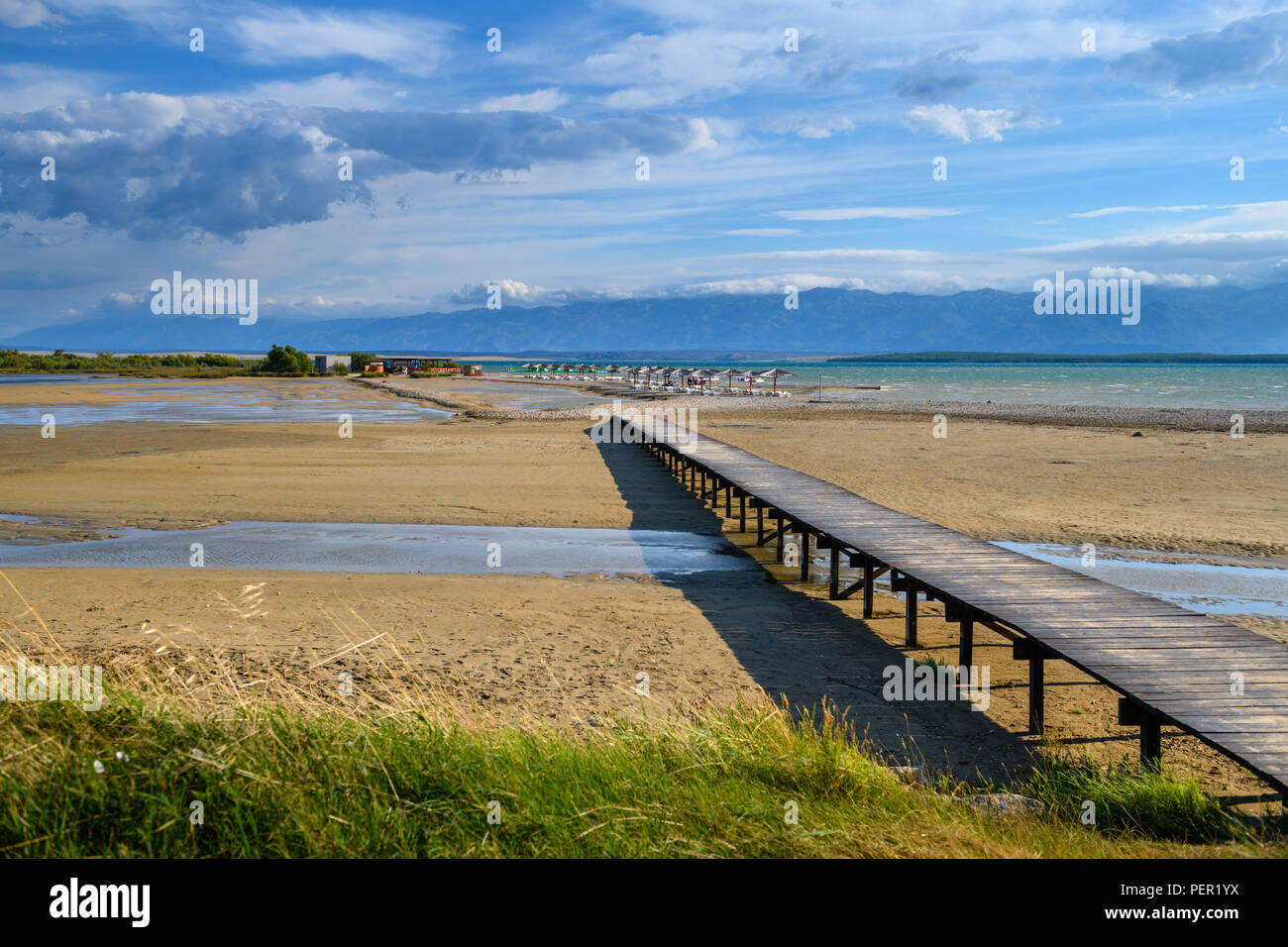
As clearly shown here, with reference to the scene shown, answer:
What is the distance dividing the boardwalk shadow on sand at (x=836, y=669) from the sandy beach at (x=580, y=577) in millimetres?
30

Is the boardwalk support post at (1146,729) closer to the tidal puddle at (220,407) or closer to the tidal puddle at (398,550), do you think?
the tidal puddle at (398,550)

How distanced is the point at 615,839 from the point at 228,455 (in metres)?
20.1

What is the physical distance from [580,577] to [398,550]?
276 centimetres

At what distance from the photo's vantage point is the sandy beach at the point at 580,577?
6.75 metres

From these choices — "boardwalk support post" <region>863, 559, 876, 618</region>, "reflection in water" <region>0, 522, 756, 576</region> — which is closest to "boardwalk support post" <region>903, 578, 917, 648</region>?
"boardwalk support post" <region>863, 559, 876, 618</region>

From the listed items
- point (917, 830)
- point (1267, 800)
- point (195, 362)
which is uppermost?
point (195, 362)

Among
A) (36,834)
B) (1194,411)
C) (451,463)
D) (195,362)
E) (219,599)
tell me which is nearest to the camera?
(36,834)

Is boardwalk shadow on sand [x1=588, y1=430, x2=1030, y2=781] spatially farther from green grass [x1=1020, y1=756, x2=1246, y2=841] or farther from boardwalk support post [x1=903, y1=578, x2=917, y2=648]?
green grass [x1=1020, y1=756, x2=1246, y2=841]

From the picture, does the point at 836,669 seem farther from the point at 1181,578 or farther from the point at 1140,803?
the point at 1181,578

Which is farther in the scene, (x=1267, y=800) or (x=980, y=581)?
(x=980, y=581)
